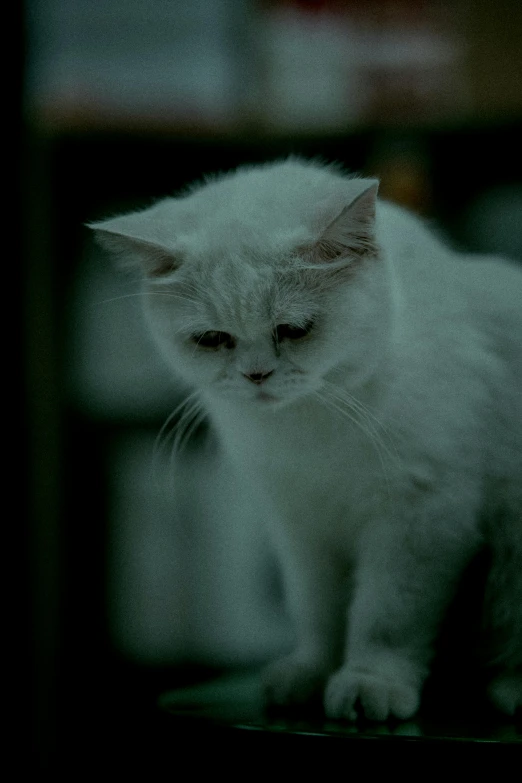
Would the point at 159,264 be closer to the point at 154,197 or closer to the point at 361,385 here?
the point at 361,385

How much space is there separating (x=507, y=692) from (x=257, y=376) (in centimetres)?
38

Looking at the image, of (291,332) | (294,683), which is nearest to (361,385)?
(291,332)

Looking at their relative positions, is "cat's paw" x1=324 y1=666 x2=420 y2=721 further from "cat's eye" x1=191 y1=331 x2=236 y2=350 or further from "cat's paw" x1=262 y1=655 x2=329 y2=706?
"cat's eye" x1=191 y1=331 x2=236 y2=350

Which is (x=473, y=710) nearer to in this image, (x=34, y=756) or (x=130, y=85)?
(x=34, y=756)

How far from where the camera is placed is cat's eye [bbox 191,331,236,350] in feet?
2.66

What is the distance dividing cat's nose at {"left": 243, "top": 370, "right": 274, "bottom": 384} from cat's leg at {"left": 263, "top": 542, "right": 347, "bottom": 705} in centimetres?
23

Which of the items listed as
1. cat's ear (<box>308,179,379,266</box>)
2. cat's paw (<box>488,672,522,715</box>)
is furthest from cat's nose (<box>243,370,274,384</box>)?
cat's paw (<box>488,672,522,715</box>)

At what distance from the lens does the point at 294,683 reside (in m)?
0.89

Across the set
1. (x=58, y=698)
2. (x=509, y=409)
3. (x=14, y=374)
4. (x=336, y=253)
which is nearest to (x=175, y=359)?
(x=336, y=253)

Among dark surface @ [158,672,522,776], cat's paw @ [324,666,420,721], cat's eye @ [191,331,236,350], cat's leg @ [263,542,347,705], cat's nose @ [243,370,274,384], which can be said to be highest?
cat's eye @ [191,331,236,350]

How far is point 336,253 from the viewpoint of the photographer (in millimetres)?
789

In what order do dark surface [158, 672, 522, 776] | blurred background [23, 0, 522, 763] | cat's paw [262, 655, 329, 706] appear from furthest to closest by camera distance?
blurred background [23, 0, 522, 763]
cat's paw [262, 655, 329, 706]
dark surface [158, 672, 522, 776]

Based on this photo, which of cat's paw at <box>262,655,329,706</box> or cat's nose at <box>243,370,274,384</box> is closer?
cat's nose at <box>243,370,274,384</box>

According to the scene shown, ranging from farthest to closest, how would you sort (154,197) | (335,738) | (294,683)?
(154,197), (294,683), (335,738)
